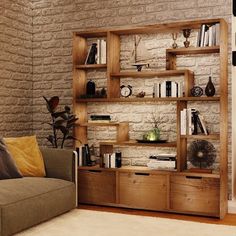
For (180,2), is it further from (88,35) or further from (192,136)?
(192,136)

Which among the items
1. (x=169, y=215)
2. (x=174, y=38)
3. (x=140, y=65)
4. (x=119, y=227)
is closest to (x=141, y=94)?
(x=140, y=65)

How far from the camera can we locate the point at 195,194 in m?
4.48

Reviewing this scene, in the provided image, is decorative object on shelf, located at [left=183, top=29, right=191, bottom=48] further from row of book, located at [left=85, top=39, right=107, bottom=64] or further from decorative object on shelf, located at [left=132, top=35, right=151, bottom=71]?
row of book, located at [left=85, top=39, right=107, bottom=64]

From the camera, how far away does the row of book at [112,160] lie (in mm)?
4914

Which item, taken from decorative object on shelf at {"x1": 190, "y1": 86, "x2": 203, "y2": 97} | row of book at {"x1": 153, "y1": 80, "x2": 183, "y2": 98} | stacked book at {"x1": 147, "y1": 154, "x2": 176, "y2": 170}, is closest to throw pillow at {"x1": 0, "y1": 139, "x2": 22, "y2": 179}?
stacked book at {"x1": 147, "y1": 154, "x2": 176, "y2": 170}

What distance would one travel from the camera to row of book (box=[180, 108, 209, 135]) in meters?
4.59

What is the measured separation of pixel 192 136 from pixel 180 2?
159 cm

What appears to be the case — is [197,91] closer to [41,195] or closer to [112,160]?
[112,160]

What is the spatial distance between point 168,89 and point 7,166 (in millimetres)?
1903

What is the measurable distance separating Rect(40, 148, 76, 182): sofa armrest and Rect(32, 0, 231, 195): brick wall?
965mm

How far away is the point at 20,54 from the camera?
5660mm

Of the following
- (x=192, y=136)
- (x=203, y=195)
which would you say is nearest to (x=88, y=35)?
(x=192, y=136)

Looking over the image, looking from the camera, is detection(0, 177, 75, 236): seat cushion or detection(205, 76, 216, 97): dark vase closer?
detection(0, 177, 75, 236): seat cushion

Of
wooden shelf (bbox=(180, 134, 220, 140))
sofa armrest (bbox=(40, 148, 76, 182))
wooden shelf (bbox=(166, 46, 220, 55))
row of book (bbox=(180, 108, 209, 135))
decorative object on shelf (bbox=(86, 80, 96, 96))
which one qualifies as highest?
wooden shelf (bbox=(166, 46, 220, 55))
